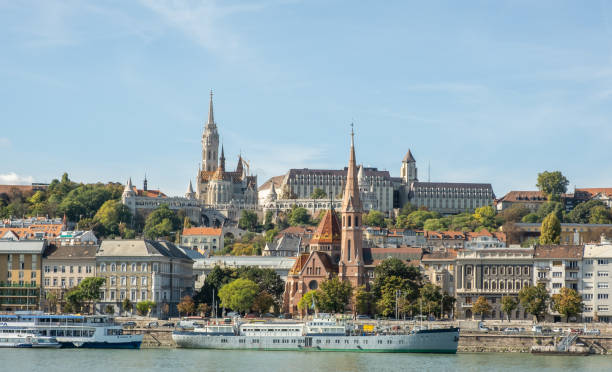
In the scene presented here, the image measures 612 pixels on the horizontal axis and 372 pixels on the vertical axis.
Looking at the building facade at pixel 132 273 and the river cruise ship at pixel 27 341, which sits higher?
the building facade at pixel 132 273

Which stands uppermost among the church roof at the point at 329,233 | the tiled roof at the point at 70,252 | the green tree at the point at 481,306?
the church roof at the point at 329,233

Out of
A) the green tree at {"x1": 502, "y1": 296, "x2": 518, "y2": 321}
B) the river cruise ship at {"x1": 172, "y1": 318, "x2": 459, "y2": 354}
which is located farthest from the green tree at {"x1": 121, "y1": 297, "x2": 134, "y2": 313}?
the green tree at {"x1": 502, "y1": 296, "x2": 518, "y2": 321}

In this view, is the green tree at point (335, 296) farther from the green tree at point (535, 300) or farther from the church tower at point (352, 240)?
the green tree at point (535, 300)

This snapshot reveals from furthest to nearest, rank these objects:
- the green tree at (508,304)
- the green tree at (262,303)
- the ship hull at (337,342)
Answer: the green tree at (262,303) < the green tree at (508,304) < the ship hull at (337,342)

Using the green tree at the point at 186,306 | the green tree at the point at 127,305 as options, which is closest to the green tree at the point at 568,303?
the green tree at the point at 186,306

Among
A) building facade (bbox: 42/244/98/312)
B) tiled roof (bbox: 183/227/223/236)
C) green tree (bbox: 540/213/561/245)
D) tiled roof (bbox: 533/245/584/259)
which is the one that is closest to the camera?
tiled roof (bbox: 533/245/584/259)

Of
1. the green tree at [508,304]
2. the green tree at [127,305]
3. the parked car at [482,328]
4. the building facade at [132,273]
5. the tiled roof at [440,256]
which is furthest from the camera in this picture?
the tiled roof at [440,256]

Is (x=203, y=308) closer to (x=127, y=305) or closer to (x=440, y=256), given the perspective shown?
(x=127, y=305)

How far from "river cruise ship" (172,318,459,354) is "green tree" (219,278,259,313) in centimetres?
1611

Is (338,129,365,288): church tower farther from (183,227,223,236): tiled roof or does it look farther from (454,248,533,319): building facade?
(183,227,223,236): tiled roof

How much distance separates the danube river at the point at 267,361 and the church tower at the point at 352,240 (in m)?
30.5

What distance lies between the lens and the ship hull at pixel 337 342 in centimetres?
9681

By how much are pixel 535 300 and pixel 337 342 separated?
22775 millimetres

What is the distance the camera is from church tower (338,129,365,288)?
12744cm
